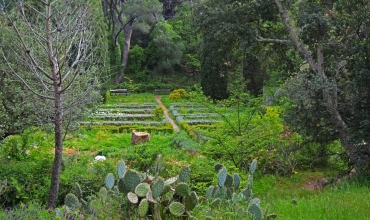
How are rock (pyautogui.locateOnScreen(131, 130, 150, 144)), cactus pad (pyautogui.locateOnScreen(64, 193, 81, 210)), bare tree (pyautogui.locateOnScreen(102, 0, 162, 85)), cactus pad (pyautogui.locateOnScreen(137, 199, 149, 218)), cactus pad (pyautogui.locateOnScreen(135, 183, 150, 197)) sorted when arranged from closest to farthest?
cactus pad (pyautogui.locateOnScreen(137, 199, 149, 218))
cactus pad (pyautogui.locateOnScreen(135, 183, 150, 197))
cactus pad (pyautogui.locateOnScreen(64, 193, 81, 210))
rock (pyautogui.locateOnScreen(131, 130, 150, 144))
bare tree (pyautogui.locateOnScreen(102, 0, 162, 85))

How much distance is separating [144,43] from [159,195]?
3070cm

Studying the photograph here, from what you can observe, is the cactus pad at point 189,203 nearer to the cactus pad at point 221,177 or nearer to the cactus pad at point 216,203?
the cactus pad at point 216,203

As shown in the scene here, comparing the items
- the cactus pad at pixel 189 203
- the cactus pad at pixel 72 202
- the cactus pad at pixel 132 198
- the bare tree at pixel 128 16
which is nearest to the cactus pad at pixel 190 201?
the cactus pad at pixel 189 203

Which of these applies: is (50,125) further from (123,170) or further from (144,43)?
(144,43)

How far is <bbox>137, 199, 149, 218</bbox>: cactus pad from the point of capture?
2.97m

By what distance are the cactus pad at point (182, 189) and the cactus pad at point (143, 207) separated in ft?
1.00

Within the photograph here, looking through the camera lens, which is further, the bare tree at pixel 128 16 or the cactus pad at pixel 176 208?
the bare tree at pixel 128 16

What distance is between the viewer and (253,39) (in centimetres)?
795

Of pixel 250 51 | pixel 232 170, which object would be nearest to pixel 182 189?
pixel 232 170

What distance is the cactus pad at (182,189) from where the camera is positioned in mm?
3199

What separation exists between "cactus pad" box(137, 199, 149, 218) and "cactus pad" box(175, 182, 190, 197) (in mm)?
305

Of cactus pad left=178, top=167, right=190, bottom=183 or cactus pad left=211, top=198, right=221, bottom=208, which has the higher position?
cactus pad left=178, top=167, right=190, bottom=183

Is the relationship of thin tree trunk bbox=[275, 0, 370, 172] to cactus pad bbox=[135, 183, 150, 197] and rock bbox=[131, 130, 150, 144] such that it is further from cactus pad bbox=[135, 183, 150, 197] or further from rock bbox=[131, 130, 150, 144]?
rock bbox=[131, 130, 150, 144]

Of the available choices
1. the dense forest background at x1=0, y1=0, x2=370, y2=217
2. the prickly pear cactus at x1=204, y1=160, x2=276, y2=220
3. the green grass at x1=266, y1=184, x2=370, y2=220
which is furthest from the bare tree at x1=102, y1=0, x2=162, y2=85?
the prickly pear cactus at x1=204, y1=160, x2=276, y2=220
